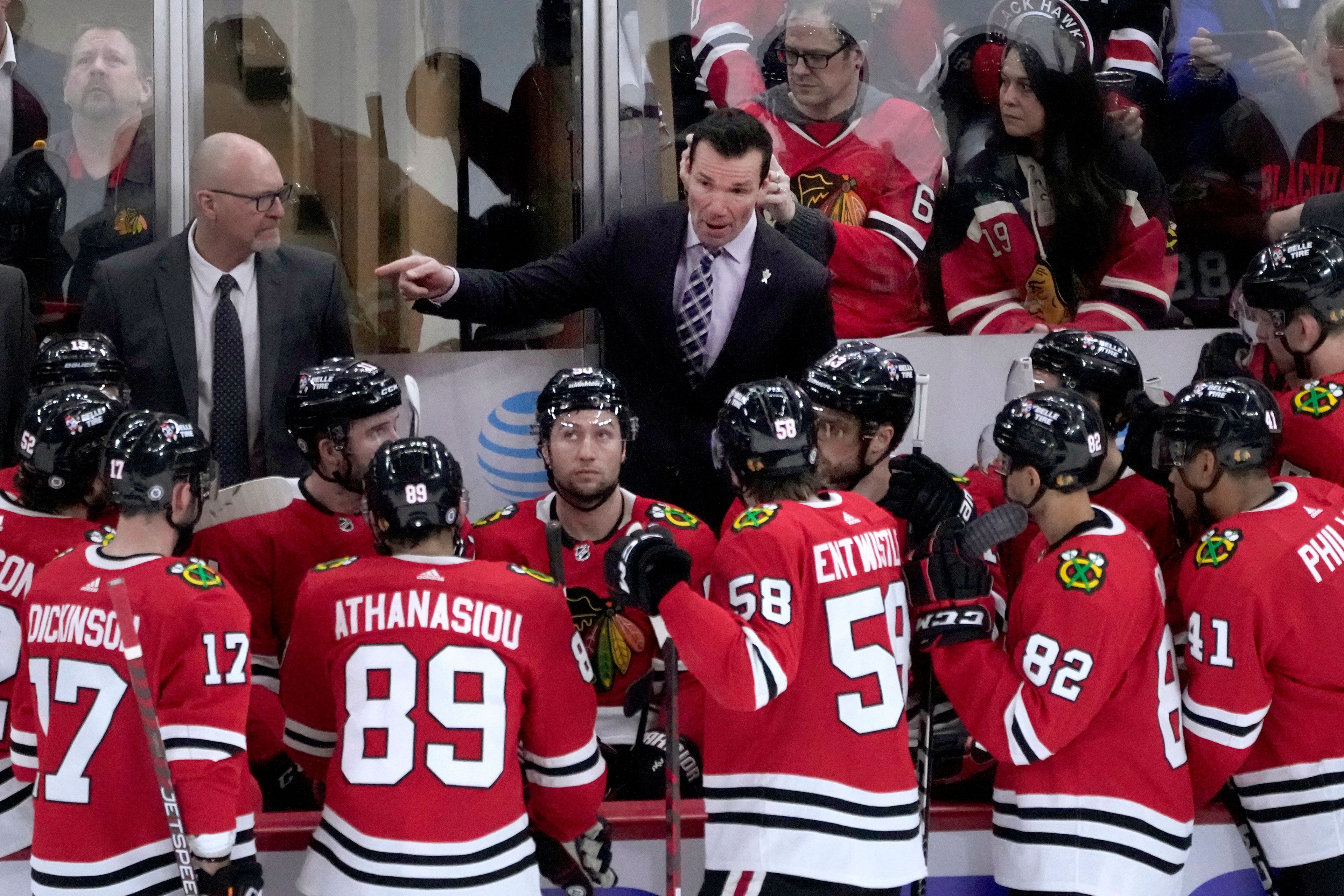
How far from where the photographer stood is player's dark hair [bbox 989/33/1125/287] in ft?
15.3

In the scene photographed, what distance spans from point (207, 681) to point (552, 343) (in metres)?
2.03

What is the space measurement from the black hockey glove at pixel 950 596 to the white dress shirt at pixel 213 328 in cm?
195

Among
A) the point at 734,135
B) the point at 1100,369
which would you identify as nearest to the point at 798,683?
the point at 1100,369

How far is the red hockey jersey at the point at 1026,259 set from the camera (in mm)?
4648

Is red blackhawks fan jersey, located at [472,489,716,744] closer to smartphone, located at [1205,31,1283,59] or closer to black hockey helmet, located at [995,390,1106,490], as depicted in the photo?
black hockey helmet, located at [995,390,1106,490]

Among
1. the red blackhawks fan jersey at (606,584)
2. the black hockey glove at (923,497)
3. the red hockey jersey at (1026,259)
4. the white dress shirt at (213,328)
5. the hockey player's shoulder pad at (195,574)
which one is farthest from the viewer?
the red hockey jersey at (1026,259)

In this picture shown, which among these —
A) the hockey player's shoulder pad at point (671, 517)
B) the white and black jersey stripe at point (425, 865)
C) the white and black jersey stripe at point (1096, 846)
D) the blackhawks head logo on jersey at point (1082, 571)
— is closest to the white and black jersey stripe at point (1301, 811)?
the white and black jersey stripe at point (1096, 846)

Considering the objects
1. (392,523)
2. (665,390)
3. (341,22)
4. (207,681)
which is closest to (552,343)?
(665,390)

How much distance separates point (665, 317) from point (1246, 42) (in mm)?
2317

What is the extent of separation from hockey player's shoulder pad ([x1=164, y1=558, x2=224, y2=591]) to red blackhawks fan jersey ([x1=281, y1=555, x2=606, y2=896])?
0.65 ft

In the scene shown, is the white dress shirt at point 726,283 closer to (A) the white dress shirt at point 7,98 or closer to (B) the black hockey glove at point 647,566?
(B) the black hockey glove at point 647,566

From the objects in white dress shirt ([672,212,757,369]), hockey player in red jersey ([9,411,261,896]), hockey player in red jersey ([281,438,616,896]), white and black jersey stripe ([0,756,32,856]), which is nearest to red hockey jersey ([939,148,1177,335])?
white dress shirt ([672,212,757,369])

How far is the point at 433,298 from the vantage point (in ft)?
12.3

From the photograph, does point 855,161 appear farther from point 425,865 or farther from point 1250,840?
point 425,865
